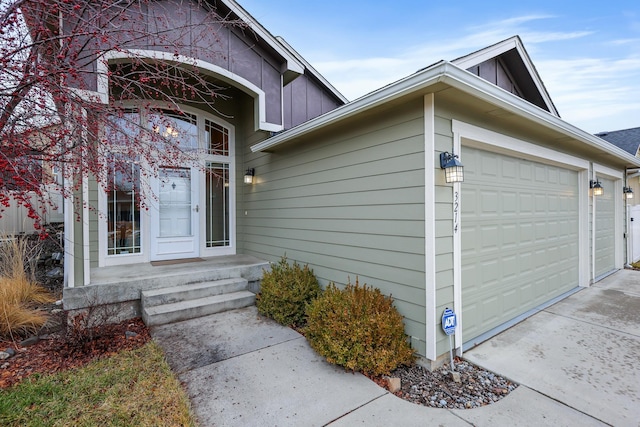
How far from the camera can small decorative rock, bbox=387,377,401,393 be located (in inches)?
97.6

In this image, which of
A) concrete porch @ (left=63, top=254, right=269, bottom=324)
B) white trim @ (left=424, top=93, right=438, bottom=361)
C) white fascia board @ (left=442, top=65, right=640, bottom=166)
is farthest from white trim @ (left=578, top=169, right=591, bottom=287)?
concrete porch @ (left=63, top=254, right=269, bottom=324)

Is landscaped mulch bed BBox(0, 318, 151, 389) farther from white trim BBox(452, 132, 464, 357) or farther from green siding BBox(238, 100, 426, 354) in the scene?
white trim BBox(452, 132, 464, 357)

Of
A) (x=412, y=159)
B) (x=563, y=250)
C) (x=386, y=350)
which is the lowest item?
(x=386, y=350)

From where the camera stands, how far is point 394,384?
2.50 metres

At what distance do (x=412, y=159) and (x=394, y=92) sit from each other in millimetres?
662

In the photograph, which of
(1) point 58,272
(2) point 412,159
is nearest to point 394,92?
(2) point 412,159

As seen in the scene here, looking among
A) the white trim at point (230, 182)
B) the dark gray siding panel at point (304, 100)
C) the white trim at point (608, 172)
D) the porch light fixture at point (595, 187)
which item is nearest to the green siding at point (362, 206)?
the white trim at point (230, 182)

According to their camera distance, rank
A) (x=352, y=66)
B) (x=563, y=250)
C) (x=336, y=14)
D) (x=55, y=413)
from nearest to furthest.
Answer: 1. (x=55, y=413)
2. (x=563, y=250)
3. (x=336, y=14)
4. (x=352, y=66)

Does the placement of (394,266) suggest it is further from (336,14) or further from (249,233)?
(336,14)

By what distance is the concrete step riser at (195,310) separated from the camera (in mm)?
3690

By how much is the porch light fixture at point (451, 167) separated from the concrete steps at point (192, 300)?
10.8 ft

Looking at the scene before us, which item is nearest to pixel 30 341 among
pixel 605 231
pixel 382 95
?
pixel 382 95

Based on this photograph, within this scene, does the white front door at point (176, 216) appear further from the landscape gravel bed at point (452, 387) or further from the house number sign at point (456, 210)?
the house number sign at point (456, 210)

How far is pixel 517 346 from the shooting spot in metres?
3.22
